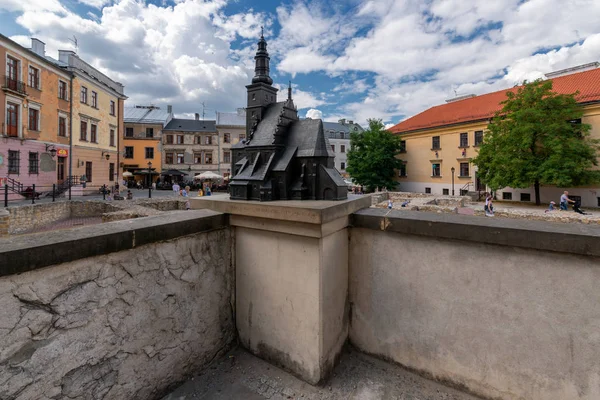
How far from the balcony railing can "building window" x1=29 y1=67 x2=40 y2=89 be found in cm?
105

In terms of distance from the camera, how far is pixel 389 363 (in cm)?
299

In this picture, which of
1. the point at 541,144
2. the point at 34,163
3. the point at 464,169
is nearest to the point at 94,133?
the point at 34,163

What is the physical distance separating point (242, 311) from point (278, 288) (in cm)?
67

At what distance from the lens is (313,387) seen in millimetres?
2707

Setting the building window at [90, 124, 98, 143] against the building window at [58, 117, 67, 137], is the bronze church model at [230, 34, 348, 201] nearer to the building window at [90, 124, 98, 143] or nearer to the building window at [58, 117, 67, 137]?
the building window at [58, 117, 67, 137]

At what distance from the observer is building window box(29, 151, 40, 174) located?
64.4 feet

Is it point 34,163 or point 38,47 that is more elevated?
point 38,47

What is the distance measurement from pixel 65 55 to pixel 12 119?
32.0ft

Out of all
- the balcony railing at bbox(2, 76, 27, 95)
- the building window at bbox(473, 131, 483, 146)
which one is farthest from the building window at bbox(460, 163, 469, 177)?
the balcony railing at bbox(2, 76, 27, 95)

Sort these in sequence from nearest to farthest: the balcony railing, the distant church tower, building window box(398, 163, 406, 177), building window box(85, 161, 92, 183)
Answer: the distant church tower < the balcony railing < building window box(85, 161, 92, 183) < building window box(398, 163, 406, 177)

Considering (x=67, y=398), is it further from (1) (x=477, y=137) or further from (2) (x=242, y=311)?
(1) (x=477, y=137)

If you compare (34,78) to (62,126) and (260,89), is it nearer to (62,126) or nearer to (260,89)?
(62,126)

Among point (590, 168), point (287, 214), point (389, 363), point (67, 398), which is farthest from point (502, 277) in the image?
point (590, 168)

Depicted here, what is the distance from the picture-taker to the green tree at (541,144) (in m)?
20.7
